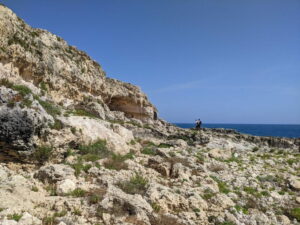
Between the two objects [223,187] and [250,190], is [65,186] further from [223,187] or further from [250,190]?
[250,190]

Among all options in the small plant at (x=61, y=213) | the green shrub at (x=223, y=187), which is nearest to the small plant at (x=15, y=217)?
the small plant at (x=61, y=213)

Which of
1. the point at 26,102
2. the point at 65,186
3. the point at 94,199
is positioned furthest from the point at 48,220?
the point at 26,102

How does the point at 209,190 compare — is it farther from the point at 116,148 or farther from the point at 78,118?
the point at 78,118

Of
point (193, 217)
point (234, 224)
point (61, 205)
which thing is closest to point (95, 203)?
point (61, 205)

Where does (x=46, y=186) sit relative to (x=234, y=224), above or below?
above

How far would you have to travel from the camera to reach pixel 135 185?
11.7 meters

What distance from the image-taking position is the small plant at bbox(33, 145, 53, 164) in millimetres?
12819

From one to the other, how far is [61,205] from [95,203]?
4.23 ft

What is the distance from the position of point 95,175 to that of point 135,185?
88.0 inches

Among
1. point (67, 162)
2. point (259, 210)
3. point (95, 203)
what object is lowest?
point (259, 210)

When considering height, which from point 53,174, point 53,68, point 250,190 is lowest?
point 250,190

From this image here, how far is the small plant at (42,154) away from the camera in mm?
12819

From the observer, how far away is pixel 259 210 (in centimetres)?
1189

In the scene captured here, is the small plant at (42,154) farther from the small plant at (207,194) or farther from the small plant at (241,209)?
the small plant at (241,209)
